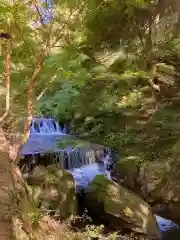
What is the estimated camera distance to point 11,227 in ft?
13.5

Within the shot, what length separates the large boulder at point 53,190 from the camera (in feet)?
19.9

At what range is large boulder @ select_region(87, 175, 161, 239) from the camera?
659cm

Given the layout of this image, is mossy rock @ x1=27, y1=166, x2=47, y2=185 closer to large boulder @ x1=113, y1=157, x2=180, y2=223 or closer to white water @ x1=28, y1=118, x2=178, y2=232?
white water @ x1=28, y1=118, x2=178, y2=232

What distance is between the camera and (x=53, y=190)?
6.31m

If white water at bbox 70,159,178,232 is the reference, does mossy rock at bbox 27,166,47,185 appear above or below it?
above

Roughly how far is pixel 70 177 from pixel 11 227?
268cm

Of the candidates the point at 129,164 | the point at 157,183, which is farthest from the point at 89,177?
the point at 157,183

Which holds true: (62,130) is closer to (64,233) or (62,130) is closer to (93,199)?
(93,199)

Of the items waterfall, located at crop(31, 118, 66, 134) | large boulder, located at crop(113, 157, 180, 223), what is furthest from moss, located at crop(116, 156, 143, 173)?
waterfall, located at crop(31, 118, 66, 134)

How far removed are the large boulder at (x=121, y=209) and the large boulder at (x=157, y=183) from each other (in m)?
0.72

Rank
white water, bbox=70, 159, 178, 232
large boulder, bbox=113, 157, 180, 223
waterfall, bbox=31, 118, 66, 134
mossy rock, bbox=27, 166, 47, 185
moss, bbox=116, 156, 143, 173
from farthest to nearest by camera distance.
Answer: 1. waterfall, bbox=31, 118, 66, 134
2. moss, bbox=116, 156, 143, 173
3. white water, bbox=70, 159, 178, 232
4. large boulder, bbox=113, 157, 180, 223
5. mossy rock, bbox=27, 166, 47, 185

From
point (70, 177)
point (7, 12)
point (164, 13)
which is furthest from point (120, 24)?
point (7, 12)

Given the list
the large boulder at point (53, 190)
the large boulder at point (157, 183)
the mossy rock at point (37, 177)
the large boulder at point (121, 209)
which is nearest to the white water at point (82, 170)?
the large boulder at point (157, 183)

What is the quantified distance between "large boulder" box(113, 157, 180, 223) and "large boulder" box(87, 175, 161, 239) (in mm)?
722
